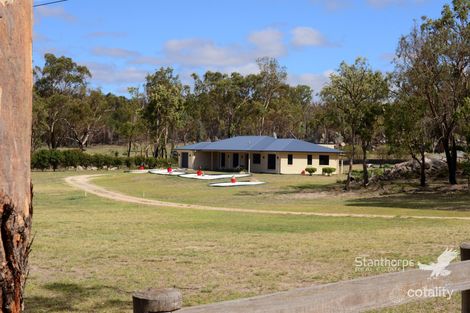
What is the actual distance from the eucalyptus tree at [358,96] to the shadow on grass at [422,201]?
20.9 feet

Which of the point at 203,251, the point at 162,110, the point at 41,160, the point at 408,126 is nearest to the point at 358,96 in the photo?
the point at 408,126

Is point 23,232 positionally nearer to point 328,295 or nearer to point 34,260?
point 328,295

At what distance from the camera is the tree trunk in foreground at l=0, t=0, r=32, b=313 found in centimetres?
248

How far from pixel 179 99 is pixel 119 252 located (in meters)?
70.0

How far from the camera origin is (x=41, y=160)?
6344 cm

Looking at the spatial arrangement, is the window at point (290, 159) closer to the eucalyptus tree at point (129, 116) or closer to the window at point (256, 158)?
the window at point (256, 158)

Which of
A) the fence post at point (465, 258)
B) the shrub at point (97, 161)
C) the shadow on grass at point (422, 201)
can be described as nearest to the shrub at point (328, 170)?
the shadow on grass at point (422, 201)

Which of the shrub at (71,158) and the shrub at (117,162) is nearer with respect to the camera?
the shrub at (71,158)

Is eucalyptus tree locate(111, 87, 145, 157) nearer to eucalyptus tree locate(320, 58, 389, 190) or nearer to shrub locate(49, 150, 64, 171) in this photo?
shrub locate(49, 150, 64, 171)

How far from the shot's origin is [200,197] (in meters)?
34.7

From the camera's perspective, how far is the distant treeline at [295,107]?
36406 mm

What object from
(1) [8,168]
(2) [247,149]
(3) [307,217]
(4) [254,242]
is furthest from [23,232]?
(2) [247,149]

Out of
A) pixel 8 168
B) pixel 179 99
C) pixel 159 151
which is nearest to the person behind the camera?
pixel 8 168

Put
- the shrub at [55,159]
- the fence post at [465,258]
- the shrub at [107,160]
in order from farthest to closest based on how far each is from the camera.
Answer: the shrub at [107,160]
the shrub at [55,159]
the fence post at [465,258]
